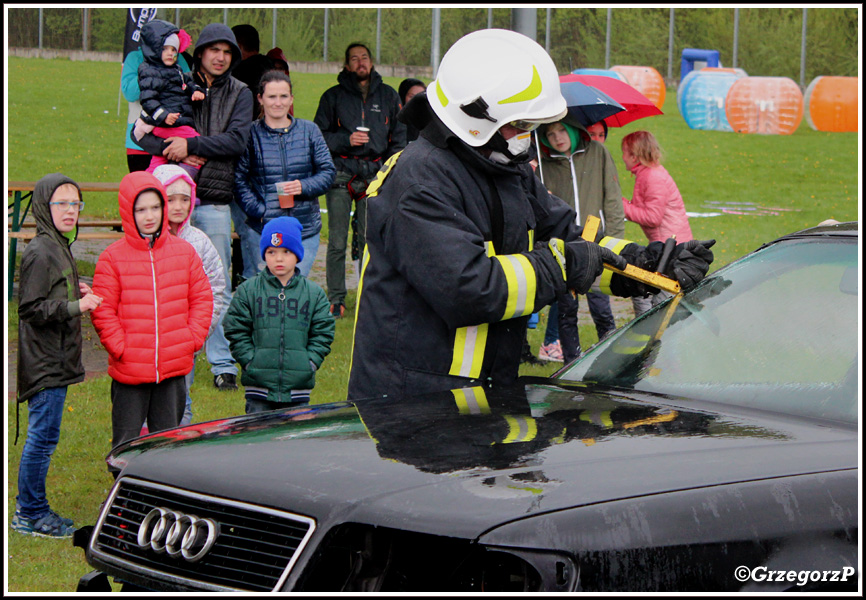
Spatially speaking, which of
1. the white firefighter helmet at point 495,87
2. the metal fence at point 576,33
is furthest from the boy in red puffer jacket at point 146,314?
the metal fence at point 576,33

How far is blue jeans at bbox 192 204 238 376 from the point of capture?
7.18 meters

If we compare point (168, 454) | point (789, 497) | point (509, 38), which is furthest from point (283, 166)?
point (789, 497)

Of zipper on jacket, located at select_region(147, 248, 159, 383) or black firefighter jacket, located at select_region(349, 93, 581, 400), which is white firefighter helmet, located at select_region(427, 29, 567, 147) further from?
zipper on jacket, located at select_region(147, 248, 159, 383)

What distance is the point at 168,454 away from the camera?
107 inches

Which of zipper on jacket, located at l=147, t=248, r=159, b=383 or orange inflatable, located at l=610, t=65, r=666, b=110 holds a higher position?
orange inflatable, located at l=610, t=65, r=666, b=110

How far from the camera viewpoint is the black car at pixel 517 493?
225 centimetres

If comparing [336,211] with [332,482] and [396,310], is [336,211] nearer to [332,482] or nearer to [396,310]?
[396,310]

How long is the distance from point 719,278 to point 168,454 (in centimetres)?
198

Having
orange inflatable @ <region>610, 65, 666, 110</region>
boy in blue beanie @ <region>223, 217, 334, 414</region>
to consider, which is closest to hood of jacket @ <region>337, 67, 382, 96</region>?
boy in blue beanie @ <region>223, 217, 334, 414</region>

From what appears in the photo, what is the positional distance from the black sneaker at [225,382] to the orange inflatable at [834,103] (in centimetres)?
2563

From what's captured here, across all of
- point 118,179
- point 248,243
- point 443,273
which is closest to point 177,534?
point 443,273

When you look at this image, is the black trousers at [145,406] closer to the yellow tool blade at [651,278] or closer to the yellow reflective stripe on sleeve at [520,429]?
the yellow tool blade at [651,278]

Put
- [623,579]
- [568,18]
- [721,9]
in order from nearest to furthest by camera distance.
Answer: [623,579], [568,18], [721,9]

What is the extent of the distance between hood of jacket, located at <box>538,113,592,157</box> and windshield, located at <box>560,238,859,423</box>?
11.8 feet
